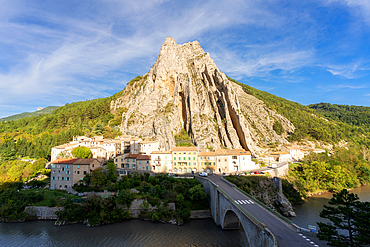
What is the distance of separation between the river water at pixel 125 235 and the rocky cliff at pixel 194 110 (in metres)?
34.5

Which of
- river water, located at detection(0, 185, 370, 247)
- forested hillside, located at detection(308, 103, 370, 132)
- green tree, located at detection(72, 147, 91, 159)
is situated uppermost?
forested hillside, located at detection(308, 103, 370, 132)

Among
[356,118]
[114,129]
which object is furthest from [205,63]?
[356,118]

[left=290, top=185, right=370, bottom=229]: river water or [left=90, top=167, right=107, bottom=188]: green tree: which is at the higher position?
[left=90, top=167, right=107, bottom=188]: green tree

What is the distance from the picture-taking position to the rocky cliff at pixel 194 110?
75406mm

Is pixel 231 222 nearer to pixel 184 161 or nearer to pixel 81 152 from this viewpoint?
pixel 184 161

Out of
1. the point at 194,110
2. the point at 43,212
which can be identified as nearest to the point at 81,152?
the point at 43,212

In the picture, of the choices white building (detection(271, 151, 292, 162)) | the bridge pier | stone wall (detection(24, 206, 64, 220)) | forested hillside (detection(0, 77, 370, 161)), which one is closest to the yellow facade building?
the bridge pier

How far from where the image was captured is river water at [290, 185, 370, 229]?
3712 cm

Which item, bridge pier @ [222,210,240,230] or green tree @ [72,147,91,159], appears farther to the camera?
green tree @ [72,147,91,159]

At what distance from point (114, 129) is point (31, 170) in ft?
104

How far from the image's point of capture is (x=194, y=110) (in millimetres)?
83438

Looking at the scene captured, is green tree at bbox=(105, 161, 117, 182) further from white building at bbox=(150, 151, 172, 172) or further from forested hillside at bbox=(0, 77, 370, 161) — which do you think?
forested hillside at bbox=(0, 77, 370, 161)

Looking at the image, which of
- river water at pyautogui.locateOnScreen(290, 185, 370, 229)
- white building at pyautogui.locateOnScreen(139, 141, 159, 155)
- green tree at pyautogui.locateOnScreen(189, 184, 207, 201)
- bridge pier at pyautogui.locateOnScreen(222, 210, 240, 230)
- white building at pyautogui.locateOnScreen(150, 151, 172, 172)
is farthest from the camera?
white building at pyautogui.locateOnScreen(139, 141, 159, 155)

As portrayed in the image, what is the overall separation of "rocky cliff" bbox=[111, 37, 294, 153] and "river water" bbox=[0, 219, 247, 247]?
34.5 metres
